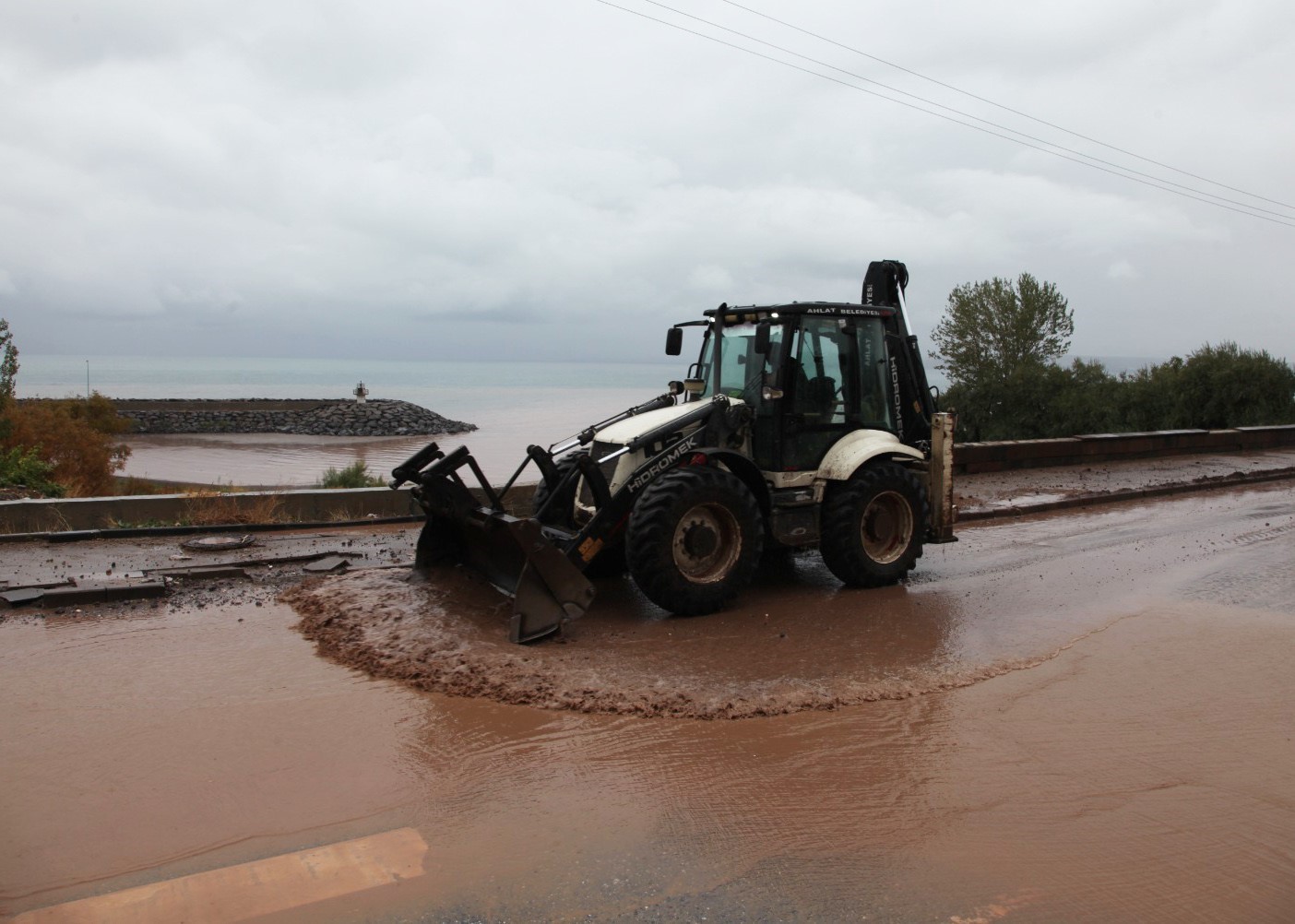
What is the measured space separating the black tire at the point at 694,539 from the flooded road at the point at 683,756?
0.26 m

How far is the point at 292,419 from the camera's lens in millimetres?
63312

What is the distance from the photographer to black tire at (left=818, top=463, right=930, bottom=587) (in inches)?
351

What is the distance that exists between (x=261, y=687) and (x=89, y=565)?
408cm

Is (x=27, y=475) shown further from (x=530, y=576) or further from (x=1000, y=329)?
(x=1000, y=329)

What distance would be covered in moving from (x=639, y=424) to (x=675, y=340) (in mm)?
1486

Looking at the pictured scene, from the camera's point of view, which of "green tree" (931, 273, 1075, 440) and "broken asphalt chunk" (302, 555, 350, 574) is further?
"green tree" (931, 273, 1075, 440)

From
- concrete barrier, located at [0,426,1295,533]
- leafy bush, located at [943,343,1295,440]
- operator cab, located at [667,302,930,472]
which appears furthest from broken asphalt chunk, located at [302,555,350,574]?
leafy bush, located at [943,343,1295,440]

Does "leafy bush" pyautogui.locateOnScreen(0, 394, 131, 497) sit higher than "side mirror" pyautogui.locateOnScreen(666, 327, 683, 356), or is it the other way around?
"side mirror" pyautogui.locateOnScreen(666, 327, 683, 356)

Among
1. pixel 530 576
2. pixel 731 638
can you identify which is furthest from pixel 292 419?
pixel 731 638

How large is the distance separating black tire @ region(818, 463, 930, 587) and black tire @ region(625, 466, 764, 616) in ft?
3.25

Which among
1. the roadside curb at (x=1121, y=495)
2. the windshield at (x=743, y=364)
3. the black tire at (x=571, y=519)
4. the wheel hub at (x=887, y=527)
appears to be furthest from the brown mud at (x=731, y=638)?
the roadside curb at (x=1121, y=495)

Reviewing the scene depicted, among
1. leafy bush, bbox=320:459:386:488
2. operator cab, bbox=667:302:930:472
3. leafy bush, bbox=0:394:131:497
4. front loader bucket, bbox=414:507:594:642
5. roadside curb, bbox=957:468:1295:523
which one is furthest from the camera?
leafy bush, bbox=0:394:131:497

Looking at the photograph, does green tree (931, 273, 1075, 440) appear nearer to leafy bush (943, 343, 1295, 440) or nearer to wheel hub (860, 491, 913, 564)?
leafy bush (943, 343, 1295, 440)

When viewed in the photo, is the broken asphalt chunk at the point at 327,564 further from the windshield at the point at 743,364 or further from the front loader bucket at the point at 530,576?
the windshield at the point at 743,364
